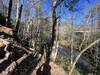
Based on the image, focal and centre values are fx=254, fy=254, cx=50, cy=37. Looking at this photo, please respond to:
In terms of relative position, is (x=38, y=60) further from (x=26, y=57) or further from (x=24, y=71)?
(x=24, y=71)

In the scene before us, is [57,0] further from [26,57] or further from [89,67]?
[89,67]

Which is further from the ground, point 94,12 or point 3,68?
point 94,12

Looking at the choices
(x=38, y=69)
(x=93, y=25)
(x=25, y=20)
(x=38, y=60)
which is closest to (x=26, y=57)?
(x=38, y=60)

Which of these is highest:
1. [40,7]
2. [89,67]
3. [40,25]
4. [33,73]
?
[40,7]

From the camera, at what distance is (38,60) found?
13.6m

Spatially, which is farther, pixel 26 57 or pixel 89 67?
pixel 89 67

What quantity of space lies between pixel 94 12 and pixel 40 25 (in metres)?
10.5

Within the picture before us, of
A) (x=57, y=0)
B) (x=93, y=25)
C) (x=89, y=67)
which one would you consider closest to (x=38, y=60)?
(x=57, y=0)

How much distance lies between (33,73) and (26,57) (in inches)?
86.9

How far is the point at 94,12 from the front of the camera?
4322cm

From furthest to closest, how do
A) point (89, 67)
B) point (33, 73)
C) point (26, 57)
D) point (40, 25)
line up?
point (40, 25)
point (89, 67)
point (26, 57)
point (33, 73)

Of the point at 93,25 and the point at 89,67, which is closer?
the point at 89,67

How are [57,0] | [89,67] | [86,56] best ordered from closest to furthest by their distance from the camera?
[57,0] → [89,67] → [86,56]

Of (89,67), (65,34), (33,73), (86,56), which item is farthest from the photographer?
(65,34)
